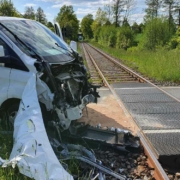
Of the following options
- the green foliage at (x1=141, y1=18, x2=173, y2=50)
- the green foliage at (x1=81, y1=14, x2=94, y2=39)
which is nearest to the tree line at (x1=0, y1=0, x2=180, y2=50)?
the green foliage at (x1=141, y1=18, x2=173, y2=50)

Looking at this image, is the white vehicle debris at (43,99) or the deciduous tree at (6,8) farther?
the deciduous tree at (6,8)

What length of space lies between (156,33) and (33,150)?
32.1 meters

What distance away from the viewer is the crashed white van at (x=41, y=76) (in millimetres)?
4457

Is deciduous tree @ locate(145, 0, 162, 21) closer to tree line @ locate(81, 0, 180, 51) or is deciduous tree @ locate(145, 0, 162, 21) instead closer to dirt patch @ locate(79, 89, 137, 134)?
tree line @ locate(81, 0, 180, 51)

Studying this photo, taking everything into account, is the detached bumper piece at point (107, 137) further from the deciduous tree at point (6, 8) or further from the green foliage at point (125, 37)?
the green foliage at point (125, 37)

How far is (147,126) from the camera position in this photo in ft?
18.5

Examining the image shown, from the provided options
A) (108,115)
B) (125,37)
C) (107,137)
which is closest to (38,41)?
(107,137)

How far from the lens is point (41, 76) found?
175 inches

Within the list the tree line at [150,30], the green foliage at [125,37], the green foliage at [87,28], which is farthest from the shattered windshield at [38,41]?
the green foliage at [87,28]

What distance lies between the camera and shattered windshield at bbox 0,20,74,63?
489 cm

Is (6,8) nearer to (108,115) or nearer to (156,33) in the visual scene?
(156,33)

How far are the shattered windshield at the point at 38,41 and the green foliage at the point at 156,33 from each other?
2880 centimetres

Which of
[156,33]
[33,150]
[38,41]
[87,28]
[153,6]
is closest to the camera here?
[33,150]

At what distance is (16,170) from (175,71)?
31.4 ft
